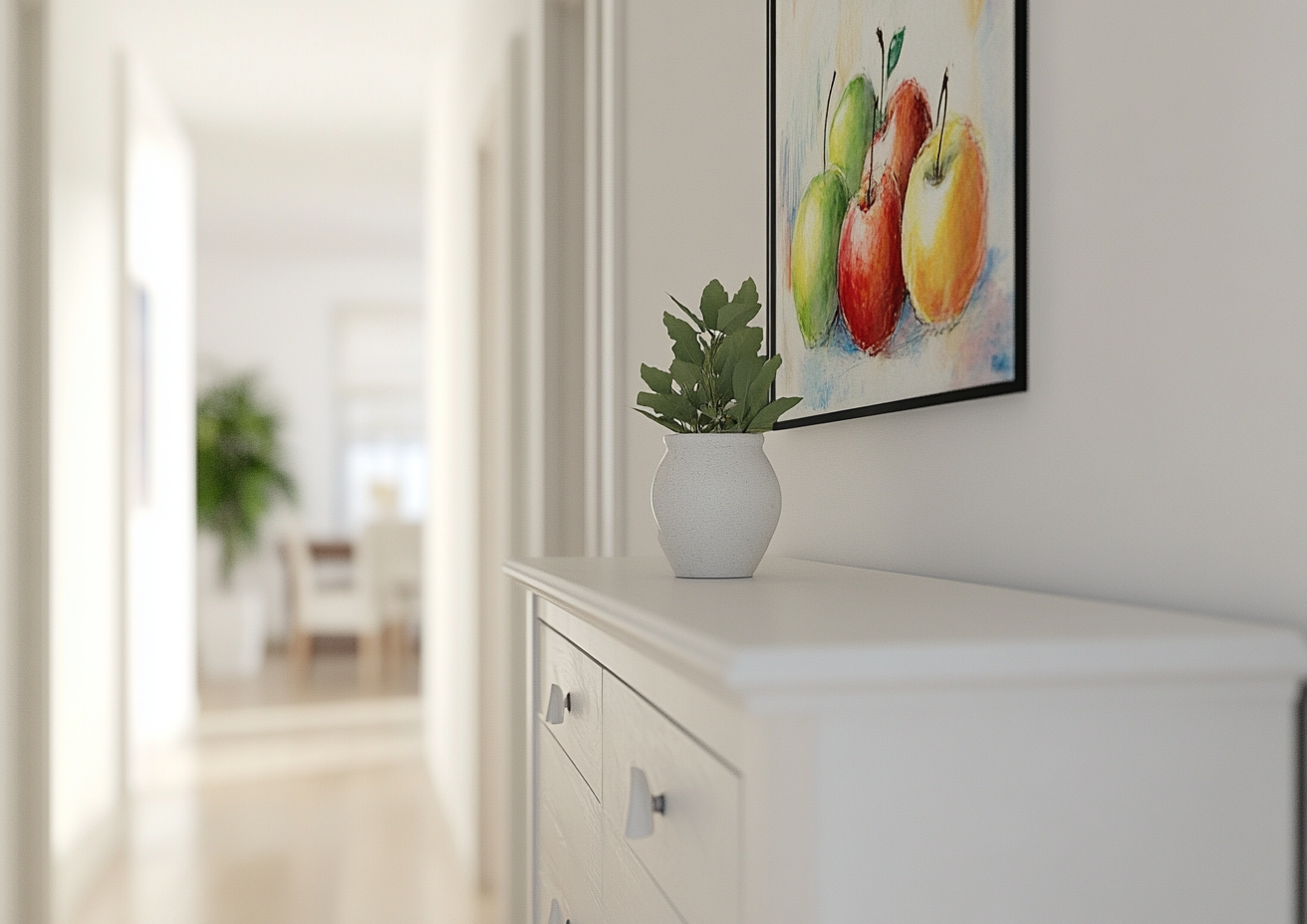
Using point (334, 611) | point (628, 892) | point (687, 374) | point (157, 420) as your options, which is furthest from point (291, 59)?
point (628, 892)

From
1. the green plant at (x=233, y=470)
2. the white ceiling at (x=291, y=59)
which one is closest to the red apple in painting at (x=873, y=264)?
the white ceiling at (x=291, y=59)

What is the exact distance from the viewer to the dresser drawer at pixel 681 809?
0.63 m

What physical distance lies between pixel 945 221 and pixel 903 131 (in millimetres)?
127

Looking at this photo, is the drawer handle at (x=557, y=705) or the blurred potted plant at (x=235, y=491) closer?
the drawer handle at (x=557, y=705)

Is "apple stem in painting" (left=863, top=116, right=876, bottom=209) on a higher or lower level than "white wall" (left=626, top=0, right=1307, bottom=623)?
higher

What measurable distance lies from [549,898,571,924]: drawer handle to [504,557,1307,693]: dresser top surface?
1.83 ft

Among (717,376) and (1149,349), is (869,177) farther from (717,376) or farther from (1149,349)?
(1149,349)

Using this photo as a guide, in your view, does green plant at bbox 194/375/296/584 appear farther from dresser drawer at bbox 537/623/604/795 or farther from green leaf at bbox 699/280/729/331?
green leaf at bbox 699/280/729/331

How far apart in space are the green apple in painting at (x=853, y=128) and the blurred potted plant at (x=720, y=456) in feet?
0.79

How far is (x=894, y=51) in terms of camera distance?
1.08 m

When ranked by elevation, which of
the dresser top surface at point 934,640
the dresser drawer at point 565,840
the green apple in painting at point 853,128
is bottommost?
the dresser drawer at point 565,840

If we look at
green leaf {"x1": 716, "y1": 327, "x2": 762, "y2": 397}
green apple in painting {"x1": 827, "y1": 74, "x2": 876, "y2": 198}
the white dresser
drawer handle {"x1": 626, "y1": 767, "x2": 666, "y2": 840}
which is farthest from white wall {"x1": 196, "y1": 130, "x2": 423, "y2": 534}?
the white dresser

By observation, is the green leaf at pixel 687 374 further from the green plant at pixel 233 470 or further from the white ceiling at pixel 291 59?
the green plant at pixel 233 470

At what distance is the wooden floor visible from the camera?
10.7 feet
